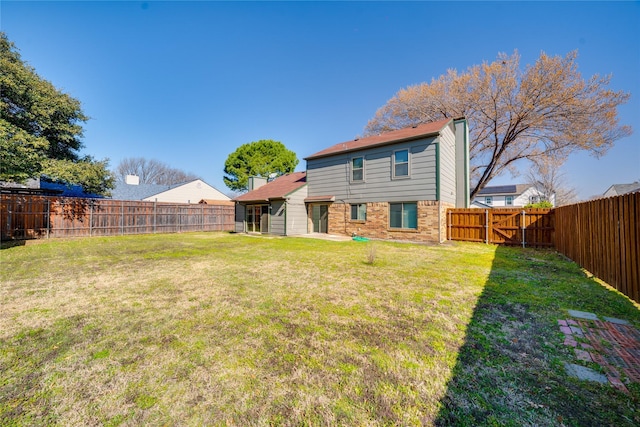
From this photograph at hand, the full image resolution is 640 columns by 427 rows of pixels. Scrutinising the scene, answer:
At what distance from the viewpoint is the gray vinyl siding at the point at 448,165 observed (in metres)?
11.5

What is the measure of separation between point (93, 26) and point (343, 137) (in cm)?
1544

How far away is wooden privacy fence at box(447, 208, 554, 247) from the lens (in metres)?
10.3

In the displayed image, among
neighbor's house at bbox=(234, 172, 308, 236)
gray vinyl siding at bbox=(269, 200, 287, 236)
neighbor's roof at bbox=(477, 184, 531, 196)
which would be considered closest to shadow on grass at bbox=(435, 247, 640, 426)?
neighbor's house at bbox=(234, 172, 308, 236)

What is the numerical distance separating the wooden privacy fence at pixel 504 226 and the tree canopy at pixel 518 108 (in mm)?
8849

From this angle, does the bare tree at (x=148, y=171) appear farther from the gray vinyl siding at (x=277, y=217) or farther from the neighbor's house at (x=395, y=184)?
the neighbor's house at (x=395, y=184)

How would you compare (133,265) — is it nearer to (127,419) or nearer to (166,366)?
(166,366)

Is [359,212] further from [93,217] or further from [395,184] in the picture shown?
[93,217]

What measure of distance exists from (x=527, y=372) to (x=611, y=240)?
4284 millimetres

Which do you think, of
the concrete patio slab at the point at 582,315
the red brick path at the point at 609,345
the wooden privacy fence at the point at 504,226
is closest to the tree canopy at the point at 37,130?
the red brick path at the point at 609,345

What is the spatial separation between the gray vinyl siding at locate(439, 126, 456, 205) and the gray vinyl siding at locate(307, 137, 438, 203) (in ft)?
2.04

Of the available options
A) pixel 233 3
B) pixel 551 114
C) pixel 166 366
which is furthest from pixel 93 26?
pixel 551 114

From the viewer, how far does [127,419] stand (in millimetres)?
1759

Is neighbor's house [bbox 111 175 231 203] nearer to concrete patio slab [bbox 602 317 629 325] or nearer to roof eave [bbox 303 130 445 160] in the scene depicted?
roof eave [bbox 303 130 445 160]

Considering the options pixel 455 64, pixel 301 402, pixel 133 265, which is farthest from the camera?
pixel 455 64
